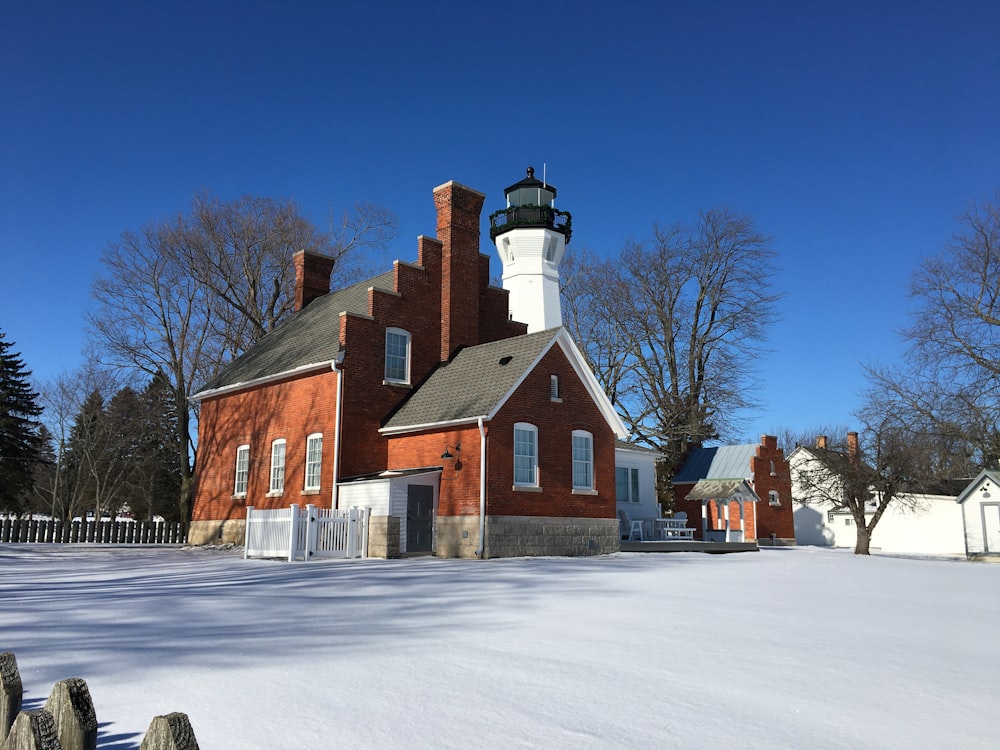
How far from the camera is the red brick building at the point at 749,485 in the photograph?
39.1m

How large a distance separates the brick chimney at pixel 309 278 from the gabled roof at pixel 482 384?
10.2 metres

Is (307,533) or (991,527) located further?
(991,527)

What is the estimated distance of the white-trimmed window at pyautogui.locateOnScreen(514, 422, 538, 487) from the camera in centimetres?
2117

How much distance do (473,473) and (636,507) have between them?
40.3ft

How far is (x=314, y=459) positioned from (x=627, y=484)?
12.9m

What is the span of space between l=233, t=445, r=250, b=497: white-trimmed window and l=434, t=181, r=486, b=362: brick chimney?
7980 mm

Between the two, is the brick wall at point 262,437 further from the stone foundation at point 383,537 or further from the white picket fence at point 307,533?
the stone foundation at point 383,537

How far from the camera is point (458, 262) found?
25953 millimetres

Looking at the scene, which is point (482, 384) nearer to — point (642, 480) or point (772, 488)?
point (642, 480)

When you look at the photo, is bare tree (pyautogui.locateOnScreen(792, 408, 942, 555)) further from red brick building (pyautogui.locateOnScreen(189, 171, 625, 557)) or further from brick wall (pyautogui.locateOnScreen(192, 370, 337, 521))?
brick wall (pyautogui.locateOnScreen(192, 370, 337, 521))

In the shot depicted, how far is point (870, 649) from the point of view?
7531 millimetres

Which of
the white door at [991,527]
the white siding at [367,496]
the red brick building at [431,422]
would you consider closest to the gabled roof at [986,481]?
the white door at [991,527]

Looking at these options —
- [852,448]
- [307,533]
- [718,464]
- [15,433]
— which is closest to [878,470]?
[852,448]

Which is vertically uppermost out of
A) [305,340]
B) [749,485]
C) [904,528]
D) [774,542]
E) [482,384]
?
[305,340]
